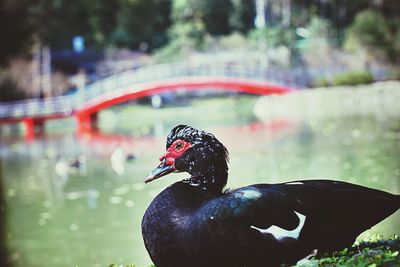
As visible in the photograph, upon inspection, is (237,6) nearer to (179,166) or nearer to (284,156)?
(284,156)

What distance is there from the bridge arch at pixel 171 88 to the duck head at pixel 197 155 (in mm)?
10242

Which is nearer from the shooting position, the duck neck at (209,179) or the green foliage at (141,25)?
the duck neck at (209,179)

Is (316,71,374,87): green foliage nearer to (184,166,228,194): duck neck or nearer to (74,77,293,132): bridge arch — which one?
(74,77,293,132): bridge arch

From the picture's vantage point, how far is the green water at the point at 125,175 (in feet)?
11.1

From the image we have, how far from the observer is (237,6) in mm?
15789

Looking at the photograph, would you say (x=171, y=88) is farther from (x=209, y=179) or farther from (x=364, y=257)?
(x=364, y=257)

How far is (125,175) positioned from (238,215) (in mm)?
4583

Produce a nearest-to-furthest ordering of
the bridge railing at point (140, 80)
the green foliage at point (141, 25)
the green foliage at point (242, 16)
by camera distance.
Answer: the bridge railing at point (140, 80)
the green foliage at point (242, 16)
the green foliage at point (141, 25)

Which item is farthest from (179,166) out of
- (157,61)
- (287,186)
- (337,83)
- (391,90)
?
(157,61)

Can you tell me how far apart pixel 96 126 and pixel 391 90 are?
5924mm

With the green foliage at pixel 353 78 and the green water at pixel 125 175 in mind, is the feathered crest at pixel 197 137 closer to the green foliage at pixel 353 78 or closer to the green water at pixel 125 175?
the green water at pixel 125 175

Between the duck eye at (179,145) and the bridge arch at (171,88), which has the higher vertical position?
the bridge arch at (171,88)

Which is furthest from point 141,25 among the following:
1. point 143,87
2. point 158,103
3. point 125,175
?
point 125,175

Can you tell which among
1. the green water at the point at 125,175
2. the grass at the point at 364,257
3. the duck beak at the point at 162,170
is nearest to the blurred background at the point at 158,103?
the green water at the point at 125,175
